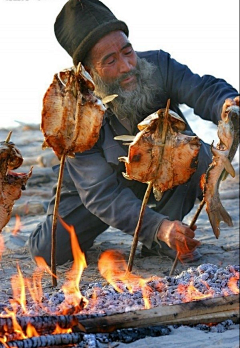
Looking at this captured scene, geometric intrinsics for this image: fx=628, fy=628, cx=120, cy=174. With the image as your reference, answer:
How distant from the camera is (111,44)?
17.2ft

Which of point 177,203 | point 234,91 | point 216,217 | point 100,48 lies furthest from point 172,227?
point 100,48

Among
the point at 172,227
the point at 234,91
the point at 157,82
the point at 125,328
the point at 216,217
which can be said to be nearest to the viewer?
the point at 125,328

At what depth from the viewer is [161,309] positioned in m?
3.33

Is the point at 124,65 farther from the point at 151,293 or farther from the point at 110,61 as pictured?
the point at 151,293

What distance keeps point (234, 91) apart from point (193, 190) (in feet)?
3.21

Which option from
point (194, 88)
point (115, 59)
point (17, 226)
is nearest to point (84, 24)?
point (115, 59)

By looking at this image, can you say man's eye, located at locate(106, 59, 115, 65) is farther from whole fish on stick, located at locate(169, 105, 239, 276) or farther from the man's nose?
whole fish on stick, located at locate(169, 105, 239, 276)

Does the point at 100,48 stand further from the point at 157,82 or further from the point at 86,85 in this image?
A: the point at 86,85

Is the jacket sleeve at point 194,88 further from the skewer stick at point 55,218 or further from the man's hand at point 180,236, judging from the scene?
the skewer stick at point 55,218

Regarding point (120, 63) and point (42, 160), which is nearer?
point (120, 63)

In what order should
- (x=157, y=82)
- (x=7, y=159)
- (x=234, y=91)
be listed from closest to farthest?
(x=7, y=159), (x=234, y=91), (x=157, y=82)

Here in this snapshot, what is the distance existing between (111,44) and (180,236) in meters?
1.75

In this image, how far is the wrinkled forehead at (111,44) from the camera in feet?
17.2

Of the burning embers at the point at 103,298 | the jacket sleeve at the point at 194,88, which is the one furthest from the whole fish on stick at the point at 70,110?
the jacket sleeve at the point at 194,88
